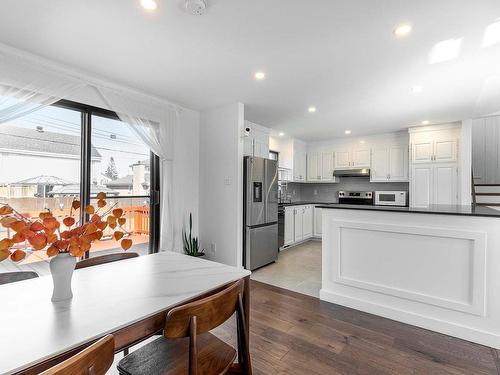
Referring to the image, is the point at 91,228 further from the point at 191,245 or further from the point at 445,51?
the point at 445,51

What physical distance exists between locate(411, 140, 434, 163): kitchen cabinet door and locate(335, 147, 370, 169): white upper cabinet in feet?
3.15

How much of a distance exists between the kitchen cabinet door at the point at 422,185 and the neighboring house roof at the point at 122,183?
16.0 ft

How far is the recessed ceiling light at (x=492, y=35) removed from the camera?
1.85 m

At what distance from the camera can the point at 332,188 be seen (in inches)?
249

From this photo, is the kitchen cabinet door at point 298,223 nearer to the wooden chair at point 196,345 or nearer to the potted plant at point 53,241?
the wooden chair at point 196,345

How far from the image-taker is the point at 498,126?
17.1 feet

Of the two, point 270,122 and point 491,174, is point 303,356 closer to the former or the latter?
point 270,122

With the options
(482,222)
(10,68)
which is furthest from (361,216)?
(10,68)

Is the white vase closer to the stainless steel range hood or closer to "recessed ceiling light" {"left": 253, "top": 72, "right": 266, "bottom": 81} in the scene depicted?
"recessed ceiling light" {"left": 253, "top": 72, "right": 266, "bottom": 81}

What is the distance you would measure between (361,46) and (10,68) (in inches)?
122

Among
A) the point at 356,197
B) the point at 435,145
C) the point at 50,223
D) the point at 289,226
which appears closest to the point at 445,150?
the point at 435,145

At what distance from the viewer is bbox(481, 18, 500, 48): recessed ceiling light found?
1853mm

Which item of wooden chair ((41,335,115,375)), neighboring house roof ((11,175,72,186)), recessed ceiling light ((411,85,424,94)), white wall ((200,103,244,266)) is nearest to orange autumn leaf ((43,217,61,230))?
wooden chair ((41,335,115,375))

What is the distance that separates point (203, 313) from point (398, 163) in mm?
5427
